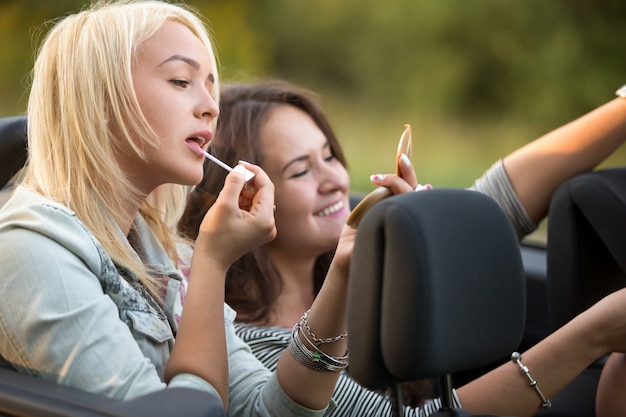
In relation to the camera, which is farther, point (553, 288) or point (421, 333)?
point (553, 288)

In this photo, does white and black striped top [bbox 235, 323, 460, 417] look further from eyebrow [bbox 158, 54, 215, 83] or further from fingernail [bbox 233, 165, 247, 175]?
eyebrow [bbox 158, 54, 215, 83]

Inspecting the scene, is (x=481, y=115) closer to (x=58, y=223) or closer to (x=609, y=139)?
(x=609, y=139)

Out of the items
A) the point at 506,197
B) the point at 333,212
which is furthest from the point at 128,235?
the point at 506,197

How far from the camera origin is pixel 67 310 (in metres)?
1.34

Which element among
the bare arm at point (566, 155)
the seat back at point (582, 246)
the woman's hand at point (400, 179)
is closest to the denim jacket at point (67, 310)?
the woman's hand at point (400, 179)

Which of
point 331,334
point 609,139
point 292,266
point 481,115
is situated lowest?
point 481,115

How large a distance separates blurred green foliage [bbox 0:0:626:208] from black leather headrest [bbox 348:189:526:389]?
4255mm

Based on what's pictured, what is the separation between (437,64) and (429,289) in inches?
194

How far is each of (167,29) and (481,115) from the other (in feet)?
14.3

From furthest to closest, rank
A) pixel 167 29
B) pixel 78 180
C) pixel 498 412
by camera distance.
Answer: pixel 498 412, pixel 167 29, pixel 78 180

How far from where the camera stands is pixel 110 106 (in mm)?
1546

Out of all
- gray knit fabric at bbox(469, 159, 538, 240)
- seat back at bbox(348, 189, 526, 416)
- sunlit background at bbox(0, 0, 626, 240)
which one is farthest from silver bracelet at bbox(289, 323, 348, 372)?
sunlit background at bbox(0, 0, 626, 240)

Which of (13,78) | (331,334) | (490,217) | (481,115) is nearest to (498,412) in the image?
(331,334)

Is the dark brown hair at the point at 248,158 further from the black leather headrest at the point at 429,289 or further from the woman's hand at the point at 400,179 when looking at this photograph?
the black leather headrest at the point at 429,289
